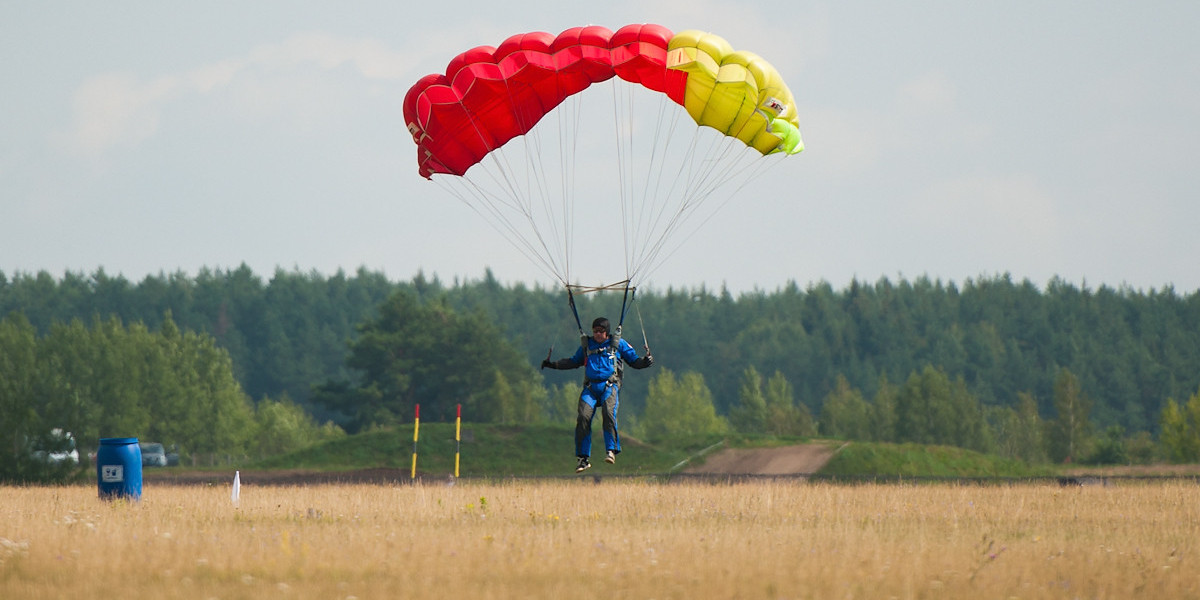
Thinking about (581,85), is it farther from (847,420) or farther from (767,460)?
(847,420)

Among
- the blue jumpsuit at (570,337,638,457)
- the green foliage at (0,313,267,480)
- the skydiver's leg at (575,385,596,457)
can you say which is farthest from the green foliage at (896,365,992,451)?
the blue jumpsuit at (570,337,638,457)

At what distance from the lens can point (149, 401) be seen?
250 feet

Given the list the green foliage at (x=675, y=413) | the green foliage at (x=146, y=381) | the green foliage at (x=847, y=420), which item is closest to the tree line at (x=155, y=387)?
the green foliage at (x=146, y=381)

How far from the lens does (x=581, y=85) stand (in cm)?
1889

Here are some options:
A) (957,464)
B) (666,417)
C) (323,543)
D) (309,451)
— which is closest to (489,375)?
(666,417)

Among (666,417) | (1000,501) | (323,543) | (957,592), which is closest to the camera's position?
(957,592)

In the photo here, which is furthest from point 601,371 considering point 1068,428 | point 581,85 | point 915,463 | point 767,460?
point 1068,428

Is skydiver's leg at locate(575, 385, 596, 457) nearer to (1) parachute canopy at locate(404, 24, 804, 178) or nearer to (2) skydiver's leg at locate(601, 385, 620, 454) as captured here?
(2) skydiver's leg at locate(601, 385, 620, 454)

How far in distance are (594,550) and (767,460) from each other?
26.1m

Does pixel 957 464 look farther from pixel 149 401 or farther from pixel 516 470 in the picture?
pixel 149 401

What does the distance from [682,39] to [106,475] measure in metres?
10.0

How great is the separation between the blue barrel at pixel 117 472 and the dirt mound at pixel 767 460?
2049cm

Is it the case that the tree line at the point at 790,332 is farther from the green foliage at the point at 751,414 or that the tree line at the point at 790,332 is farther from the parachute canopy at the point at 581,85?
the parachute canopy at the point at 581,85

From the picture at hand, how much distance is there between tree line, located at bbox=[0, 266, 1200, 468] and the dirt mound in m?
69.3
